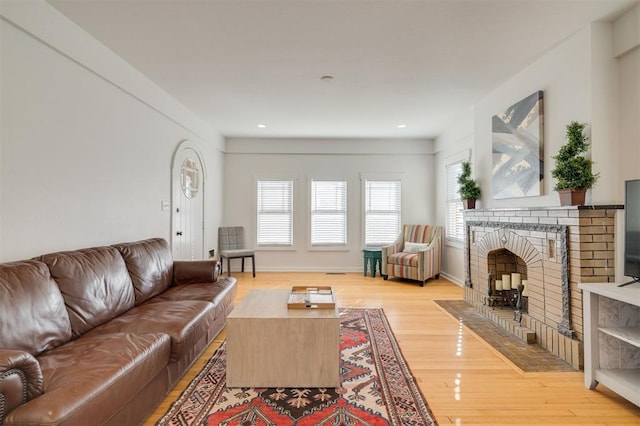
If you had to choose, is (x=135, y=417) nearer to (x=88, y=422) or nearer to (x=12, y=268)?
(x=88, y=422)

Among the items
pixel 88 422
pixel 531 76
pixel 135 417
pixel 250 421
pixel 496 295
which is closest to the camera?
pixel 88 422

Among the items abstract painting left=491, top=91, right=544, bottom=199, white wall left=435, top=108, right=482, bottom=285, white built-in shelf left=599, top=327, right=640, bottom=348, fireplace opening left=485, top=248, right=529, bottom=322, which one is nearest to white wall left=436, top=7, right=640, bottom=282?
abstract painting left=491, top=91, right=544, bottom=199

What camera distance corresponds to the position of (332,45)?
297cm

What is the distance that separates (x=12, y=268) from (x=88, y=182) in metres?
1.11

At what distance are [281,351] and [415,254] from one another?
13.0 feet

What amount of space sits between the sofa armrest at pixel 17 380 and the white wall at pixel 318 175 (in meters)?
5.31

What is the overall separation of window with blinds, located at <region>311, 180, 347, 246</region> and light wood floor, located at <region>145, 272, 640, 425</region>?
9.75ft

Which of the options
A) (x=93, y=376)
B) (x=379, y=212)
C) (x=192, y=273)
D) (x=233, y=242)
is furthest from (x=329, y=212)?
(x=93, y=376)

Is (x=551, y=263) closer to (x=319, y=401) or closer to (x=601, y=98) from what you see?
(x=601, y=98)

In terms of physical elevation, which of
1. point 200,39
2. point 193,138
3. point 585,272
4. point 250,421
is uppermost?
point 200,39

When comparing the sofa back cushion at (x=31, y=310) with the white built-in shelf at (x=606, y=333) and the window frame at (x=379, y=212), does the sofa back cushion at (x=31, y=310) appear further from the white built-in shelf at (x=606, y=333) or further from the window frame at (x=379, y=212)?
the window frame at (x=379, y=212)

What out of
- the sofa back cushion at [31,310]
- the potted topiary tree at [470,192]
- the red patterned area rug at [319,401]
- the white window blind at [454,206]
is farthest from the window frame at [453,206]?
the sofa back cushion at [31,310]

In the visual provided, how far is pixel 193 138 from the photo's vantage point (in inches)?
198

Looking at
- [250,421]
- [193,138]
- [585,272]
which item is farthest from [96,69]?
[585,272]
